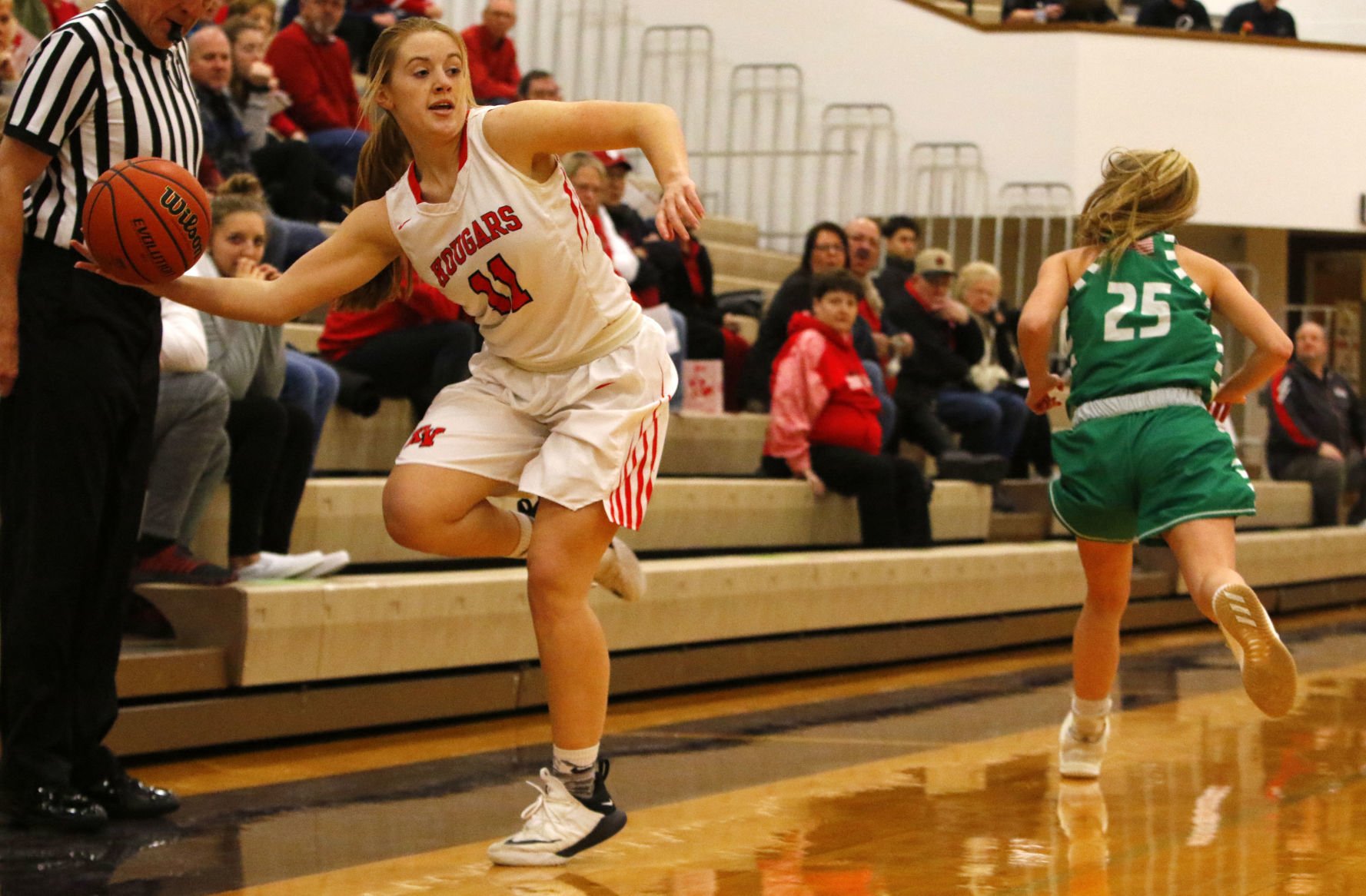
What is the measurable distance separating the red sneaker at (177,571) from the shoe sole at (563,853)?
1.49m

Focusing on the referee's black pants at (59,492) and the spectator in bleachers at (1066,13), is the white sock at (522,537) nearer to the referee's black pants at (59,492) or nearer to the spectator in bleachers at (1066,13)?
the referee's black pants at (59,492)

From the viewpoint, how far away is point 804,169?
11625 mm

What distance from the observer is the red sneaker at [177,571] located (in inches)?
170

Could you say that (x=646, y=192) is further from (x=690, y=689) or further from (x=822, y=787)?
(x=822, y=787)

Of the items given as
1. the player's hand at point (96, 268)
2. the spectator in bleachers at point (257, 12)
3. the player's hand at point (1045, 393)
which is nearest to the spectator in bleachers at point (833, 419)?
the spectator in bleachers at point (257, 12)

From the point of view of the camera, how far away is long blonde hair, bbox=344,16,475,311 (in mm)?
3102

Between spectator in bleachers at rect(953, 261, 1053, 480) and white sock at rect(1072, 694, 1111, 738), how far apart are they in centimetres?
443

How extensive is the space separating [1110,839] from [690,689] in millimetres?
2625

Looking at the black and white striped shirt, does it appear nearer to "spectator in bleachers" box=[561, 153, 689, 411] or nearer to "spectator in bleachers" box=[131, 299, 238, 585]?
"spectator in bleachers" box=[131, 299, 238, 585]

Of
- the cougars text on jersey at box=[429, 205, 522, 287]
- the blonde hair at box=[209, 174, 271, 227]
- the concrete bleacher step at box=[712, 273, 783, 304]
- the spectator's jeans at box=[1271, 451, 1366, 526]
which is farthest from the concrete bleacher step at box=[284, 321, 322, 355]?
the spectator's jeans at box=[1271, 451, 1366, 526]

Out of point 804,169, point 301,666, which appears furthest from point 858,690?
point 804,169

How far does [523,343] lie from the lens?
3209 mm

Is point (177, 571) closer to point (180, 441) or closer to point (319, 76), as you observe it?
point (180, 441)

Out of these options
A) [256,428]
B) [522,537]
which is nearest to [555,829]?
[522,537]
